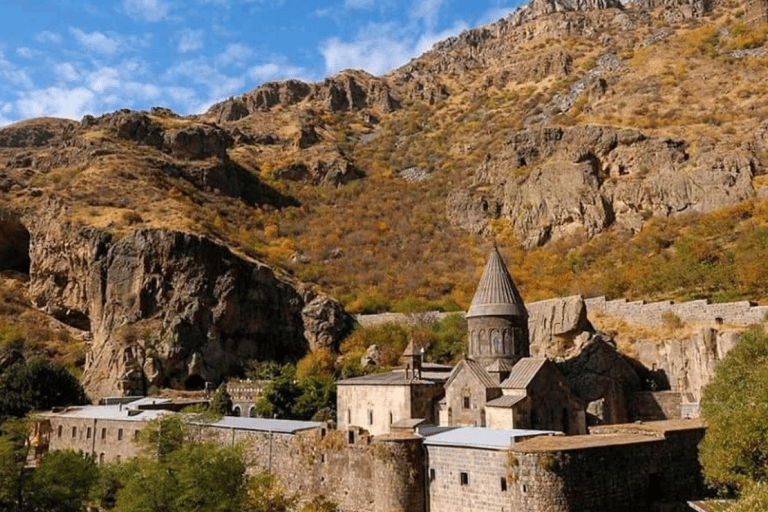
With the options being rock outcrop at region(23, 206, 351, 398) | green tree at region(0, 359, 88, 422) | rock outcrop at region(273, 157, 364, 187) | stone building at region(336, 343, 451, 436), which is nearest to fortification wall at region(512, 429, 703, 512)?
stone building at region(336, 343, 451, 436)

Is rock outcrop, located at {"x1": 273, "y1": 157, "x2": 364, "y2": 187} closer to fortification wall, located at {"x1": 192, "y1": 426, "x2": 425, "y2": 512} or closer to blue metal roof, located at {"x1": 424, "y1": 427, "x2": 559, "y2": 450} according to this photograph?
fortification wall, located at {"x1": 192, "y1": 426, "x2": 425, "y2": 512}

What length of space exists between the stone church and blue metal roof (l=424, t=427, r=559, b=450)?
3.05 meters

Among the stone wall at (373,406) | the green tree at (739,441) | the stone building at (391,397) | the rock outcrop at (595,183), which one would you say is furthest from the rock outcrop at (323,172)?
the green tree at (739,441)

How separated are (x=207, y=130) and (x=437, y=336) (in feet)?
135

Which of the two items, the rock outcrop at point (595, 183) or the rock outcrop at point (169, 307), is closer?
the rock outcrop at point (169, 307)

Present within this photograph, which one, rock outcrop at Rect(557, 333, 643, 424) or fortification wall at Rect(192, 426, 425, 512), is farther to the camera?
rock outcrop at Rect(557, 333, 643, 424)

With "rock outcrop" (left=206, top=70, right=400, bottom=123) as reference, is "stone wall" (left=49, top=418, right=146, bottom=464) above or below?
below

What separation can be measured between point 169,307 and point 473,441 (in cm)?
3094

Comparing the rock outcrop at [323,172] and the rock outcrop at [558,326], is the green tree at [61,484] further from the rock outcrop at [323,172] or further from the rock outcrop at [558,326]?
the rock outcrop at [323,172]

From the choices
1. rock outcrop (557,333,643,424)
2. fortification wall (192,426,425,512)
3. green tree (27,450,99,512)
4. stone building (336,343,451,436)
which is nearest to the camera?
fortification wall (192,426,425,512)

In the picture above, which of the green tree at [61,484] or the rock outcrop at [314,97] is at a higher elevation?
the rock outcrop at [314,97]

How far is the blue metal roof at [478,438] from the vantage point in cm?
1905

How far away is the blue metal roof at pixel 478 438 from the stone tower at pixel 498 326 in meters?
7.57

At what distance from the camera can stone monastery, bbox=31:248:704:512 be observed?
18.0 metres
